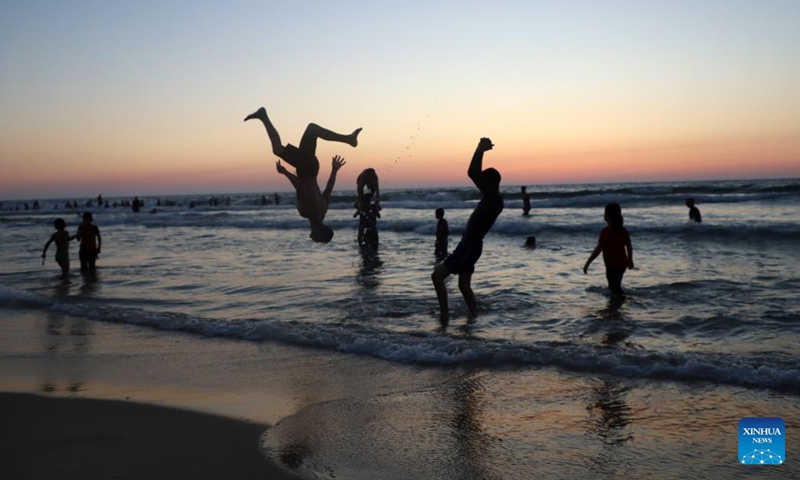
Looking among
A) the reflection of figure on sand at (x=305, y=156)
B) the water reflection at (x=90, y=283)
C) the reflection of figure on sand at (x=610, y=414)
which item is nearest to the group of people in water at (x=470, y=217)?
the reflection of figure on sand at (x=305, y=156)

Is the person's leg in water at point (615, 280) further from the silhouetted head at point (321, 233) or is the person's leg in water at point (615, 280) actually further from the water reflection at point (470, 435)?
the water reflection at point (470, 435)

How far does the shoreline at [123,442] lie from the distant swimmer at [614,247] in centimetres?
742

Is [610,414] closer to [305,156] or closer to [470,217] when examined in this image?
[470,217]

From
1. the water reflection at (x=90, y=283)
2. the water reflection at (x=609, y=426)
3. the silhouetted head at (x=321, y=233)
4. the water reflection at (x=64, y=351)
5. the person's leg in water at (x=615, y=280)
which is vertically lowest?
the water reflection at (x=609, y=426)

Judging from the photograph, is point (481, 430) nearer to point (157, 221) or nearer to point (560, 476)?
point (560, 476)

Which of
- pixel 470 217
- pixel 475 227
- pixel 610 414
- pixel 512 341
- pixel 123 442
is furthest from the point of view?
pixel 475 227

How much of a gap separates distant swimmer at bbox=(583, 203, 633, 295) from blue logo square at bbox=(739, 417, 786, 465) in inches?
234

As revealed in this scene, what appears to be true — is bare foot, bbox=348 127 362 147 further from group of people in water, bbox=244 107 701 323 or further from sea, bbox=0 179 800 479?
sea, bbox=0 179 800 479

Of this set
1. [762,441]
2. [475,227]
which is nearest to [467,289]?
[475,227]

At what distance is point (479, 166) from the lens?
7.84 meters

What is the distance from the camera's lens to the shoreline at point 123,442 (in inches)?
156

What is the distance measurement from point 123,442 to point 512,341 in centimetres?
445

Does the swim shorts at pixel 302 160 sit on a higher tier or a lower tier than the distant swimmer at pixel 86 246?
higher

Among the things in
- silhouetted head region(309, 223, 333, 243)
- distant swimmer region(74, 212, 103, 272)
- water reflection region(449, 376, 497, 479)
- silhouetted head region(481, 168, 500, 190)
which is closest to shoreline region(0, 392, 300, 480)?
water reflection region(449, 376, 497, 479)
